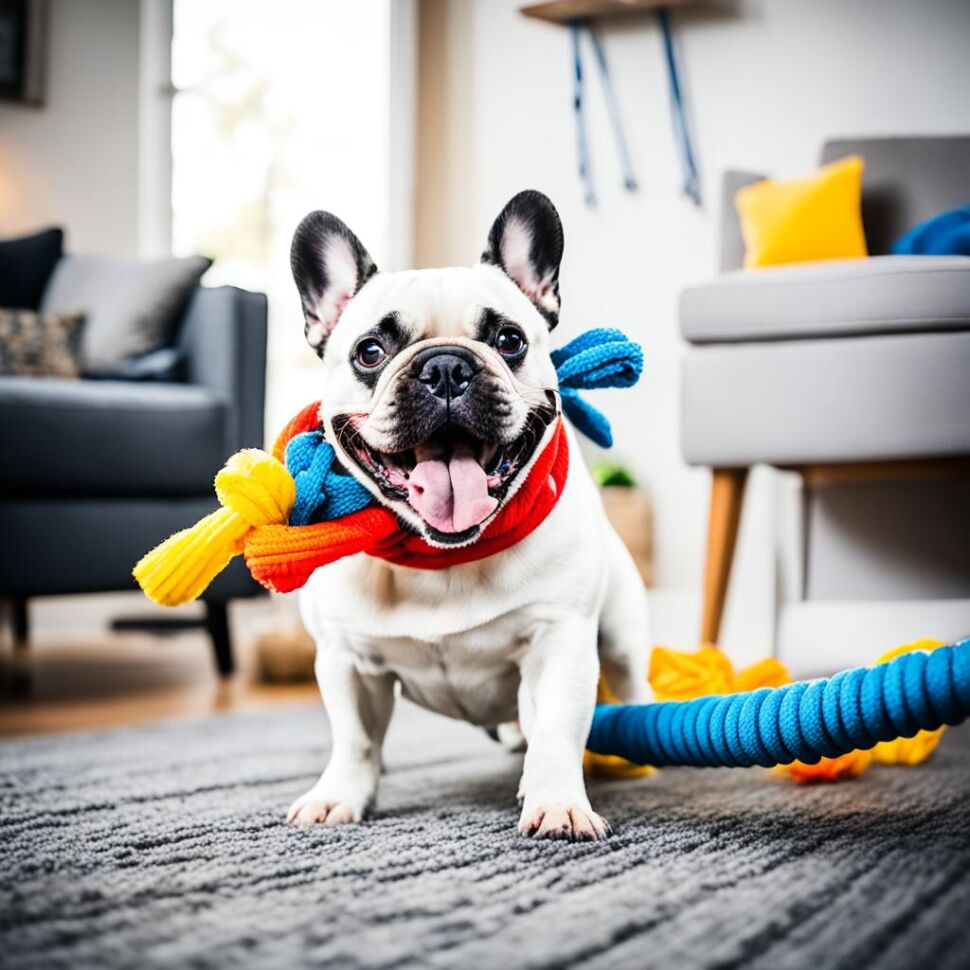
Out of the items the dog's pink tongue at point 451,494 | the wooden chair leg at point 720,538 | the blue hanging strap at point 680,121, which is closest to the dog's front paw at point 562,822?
the dog's pink tongue at point 451,494

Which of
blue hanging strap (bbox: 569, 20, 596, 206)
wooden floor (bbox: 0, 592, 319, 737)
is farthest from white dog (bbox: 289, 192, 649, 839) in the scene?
blue hanging strap (bbox: 569, 20, 596, 206)

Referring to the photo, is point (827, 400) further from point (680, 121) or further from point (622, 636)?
point (680, 121)

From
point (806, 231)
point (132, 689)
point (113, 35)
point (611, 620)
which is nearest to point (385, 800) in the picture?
point (611, 620)

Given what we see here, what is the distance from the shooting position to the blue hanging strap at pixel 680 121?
3.26 m

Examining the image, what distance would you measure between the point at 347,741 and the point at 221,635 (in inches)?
52.6

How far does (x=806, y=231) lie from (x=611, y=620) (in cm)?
136

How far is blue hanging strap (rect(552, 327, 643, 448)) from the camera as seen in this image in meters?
1.11

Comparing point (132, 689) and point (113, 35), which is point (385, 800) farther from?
point (113, 35)

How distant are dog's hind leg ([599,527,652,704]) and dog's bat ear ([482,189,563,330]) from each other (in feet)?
0.88

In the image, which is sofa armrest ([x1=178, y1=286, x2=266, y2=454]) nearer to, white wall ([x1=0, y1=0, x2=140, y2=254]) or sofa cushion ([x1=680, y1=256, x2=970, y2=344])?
sofa cushion ([x1=680, y1=256, x2=970, y2=344])

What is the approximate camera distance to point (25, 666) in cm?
256

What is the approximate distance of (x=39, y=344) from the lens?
2.40 metres

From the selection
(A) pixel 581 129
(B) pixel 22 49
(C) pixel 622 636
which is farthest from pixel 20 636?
(C) pixel 622 636

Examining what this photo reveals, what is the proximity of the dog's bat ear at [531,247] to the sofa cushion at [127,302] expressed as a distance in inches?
61.3
